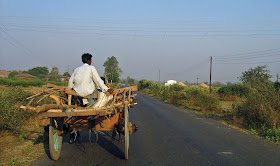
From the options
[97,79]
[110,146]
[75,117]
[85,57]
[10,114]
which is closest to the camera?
[75,117]

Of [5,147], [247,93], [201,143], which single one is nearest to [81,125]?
[5,147]

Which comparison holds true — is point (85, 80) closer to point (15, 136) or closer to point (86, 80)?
point (86, 80)

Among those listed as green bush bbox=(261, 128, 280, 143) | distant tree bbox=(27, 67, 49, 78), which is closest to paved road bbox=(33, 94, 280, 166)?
green bush bbox=(261, 128, 280, 143)

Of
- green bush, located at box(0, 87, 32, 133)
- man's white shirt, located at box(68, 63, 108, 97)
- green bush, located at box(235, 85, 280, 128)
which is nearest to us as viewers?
man's white shirt, located at box(68, 63, 108, 97)

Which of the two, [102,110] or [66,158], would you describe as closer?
[102,110]

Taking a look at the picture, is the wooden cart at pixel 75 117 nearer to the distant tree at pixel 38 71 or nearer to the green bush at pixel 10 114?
the green bush at pixel 10 114

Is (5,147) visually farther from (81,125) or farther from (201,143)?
(201,143)

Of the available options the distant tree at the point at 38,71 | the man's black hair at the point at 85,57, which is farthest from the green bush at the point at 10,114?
the distant tree at the point at 38,71

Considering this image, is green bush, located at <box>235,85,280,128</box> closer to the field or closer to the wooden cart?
the wooden cart

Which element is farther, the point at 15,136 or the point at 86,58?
the point at 15,136

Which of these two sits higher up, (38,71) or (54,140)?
(38,71)

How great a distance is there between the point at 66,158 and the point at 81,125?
80cm

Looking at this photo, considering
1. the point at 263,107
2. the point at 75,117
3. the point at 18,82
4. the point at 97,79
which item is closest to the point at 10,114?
the point at 75,117

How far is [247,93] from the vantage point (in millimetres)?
9523
